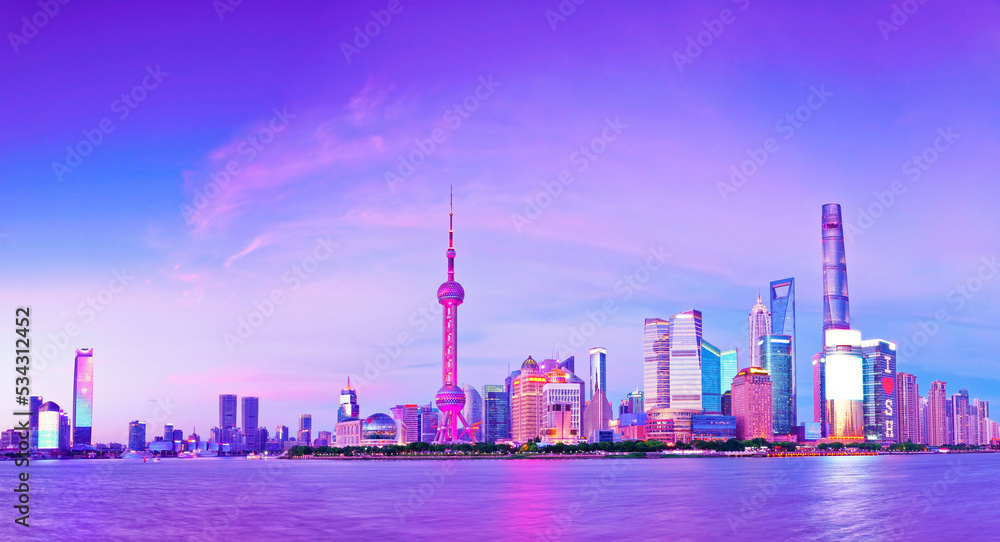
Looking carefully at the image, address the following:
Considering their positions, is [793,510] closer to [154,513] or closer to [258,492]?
[154,513]

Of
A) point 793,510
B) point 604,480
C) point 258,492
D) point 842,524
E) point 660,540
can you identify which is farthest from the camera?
point 604,480

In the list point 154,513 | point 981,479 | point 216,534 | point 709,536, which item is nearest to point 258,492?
point 154,513

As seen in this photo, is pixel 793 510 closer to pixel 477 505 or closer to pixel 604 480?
pixel 477 505

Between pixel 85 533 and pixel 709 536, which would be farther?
pixel 85 533

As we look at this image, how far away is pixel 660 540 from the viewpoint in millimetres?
60219

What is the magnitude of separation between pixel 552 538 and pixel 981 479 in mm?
105664

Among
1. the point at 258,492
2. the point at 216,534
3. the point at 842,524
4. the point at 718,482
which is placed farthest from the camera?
the point at 718,482

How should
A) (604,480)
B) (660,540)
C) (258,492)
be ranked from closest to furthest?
1. (660,540)
2. (258,492)
3. (604,480)

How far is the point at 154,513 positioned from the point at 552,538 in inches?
1709

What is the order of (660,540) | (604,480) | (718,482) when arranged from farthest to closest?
1. (604,480)
2. (718,482)
3. (660,540)

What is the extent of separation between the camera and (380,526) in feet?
226

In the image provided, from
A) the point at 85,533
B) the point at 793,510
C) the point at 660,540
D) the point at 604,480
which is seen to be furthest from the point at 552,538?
the point at 604,480

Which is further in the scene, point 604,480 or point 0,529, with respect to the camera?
point 604,480

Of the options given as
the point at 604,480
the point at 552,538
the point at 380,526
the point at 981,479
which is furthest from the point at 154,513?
the point at 981,479
